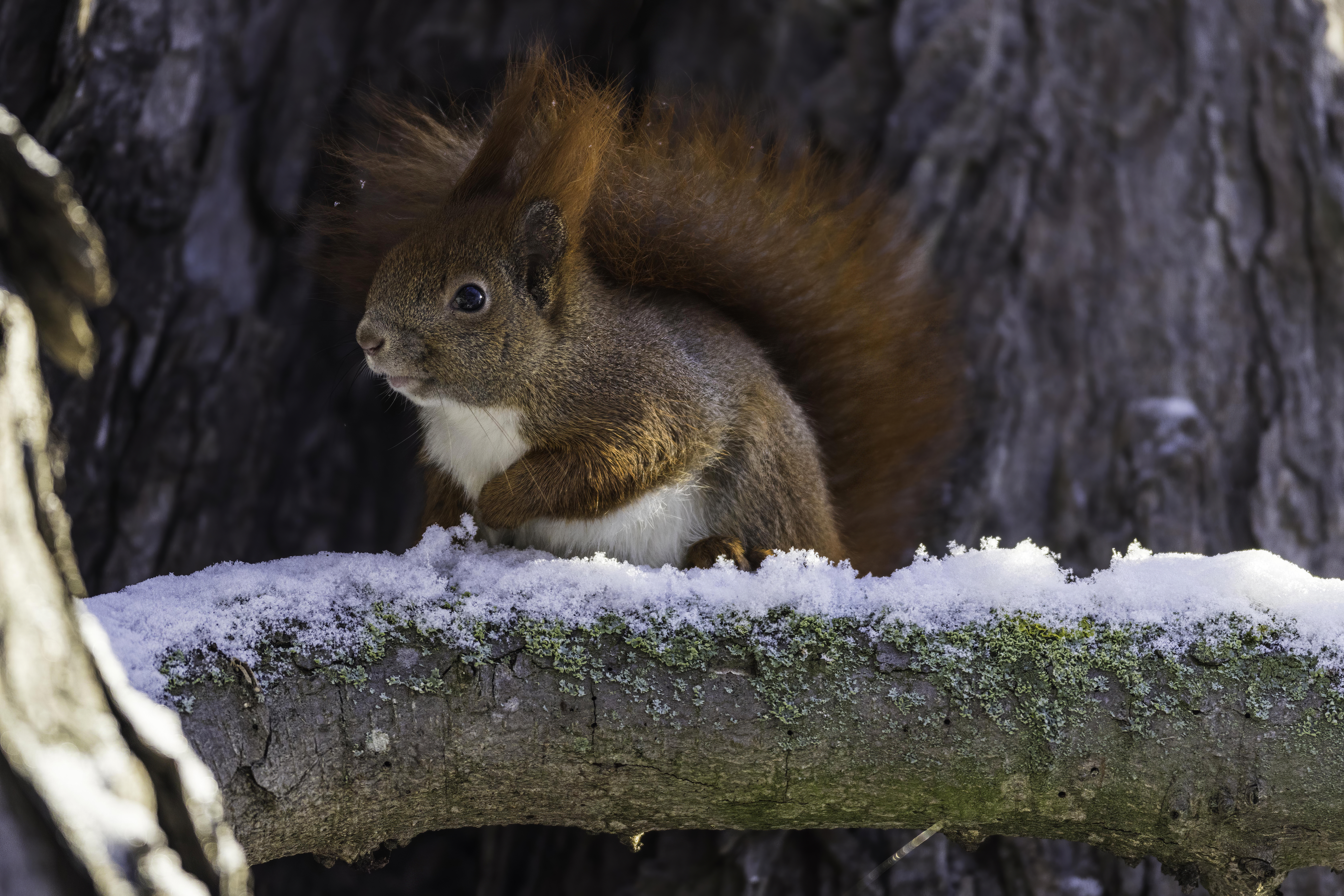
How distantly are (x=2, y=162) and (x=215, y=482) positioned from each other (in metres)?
1.17

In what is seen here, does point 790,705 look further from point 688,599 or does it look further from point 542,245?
point 542,245

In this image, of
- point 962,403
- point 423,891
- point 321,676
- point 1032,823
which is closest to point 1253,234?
point 962,403

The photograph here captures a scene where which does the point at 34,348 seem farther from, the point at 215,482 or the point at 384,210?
the point at 215,482

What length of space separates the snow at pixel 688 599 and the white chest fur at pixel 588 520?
6.5 inches

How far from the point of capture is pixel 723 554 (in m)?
1.21

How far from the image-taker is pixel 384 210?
1396mm

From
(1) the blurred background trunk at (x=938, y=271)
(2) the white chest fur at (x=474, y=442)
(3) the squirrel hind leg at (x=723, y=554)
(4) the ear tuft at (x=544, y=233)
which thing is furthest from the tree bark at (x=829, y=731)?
(1) the blurred background trunk at (x=938, y=271)

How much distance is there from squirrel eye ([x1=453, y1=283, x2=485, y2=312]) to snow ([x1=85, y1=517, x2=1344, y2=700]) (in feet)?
1.04

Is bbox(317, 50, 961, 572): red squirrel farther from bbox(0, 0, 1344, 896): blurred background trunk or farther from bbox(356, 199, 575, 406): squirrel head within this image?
bbox(0, 0, 1344, 896): blurred background trunk

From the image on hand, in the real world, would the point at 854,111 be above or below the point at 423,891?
above

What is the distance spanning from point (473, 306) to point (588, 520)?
264mm

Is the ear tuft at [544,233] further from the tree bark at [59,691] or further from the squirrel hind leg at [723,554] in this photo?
the tree bark at [59,691]

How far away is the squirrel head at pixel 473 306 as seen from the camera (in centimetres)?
125

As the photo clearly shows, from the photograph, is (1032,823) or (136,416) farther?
(136,416)
